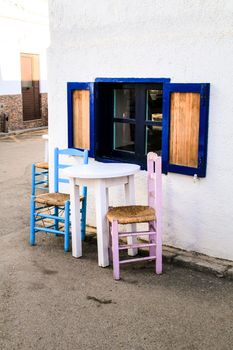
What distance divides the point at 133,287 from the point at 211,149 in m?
1.66

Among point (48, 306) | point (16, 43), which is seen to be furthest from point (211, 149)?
point (16, 43)

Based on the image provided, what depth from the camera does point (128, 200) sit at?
17.9 ft

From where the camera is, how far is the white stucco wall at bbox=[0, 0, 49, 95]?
1572cm

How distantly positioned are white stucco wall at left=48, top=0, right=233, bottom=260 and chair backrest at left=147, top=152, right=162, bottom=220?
1.33 ft

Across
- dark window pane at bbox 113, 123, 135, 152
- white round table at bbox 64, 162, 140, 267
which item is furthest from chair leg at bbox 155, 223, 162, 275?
dark window pane at bbox 113, 123, 135, 152

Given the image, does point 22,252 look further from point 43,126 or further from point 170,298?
point 43,126

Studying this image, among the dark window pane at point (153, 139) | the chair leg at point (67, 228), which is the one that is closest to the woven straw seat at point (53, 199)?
the chair leg at point (67, 228)

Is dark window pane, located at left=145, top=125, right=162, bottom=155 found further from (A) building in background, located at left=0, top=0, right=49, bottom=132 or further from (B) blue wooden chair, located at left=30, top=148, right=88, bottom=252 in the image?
(A) building in background, located at left=0, top=0, right=49, bottom=132

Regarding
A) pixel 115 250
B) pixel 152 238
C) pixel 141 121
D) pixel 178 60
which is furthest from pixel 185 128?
pixel 115 250

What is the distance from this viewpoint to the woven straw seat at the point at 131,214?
15.8 ft

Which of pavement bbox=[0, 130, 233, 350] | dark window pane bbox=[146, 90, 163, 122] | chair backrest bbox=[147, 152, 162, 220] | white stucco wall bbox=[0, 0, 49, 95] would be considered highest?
white stucco wall bbox=[0, 0, 49, 95]

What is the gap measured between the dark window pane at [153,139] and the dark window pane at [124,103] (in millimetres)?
301

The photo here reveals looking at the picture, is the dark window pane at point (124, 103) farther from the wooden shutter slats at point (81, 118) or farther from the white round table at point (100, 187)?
the white round table at point (100, 187)

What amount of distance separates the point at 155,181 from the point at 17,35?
12.7 m
